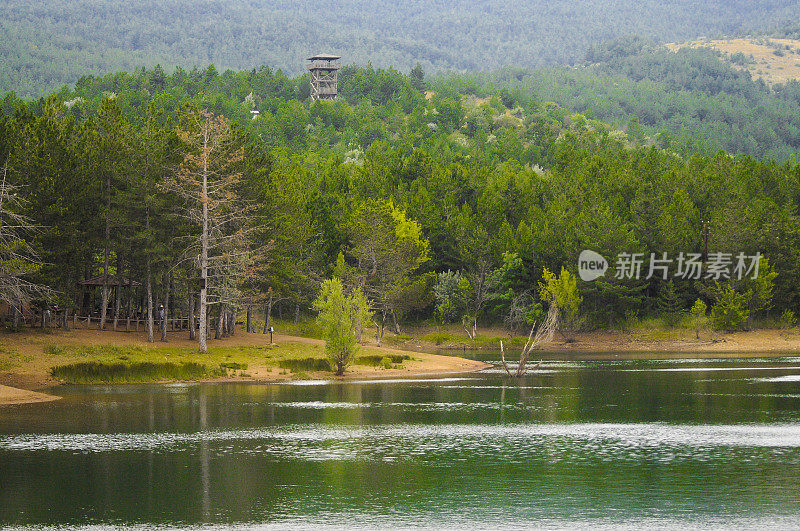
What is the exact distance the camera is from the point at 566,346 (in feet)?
353

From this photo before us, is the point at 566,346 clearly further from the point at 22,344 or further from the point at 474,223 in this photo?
the point at 22,344

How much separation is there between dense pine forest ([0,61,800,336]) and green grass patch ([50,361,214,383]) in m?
5.87

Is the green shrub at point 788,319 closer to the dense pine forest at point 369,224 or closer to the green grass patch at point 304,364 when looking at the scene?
the dense pine forest at point 369,224

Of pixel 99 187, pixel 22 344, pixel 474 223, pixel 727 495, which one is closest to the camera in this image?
pixel 727 495

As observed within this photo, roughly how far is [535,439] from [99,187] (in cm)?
5048

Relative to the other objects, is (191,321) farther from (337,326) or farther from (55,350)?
(337,326)

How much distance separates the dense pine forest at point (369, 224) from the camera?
236 feet

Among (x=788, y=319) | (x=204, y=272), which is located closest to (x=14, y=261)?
(x=204, y=272)

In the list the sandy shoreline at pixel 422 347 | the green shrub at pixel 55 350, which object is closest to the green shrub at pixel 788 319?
the sandy shoreline at pixel 422 347

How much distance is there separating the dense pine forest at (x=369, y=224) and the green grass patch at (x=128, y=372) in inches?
231

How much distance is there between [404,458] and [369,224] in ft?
229

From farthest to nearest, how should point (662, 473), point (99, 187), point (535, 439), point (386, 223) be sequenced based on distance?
point (386, 223) → point (99, 187) → point (535, 439) → point (662, 473)

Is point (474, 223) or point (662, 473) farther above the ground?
point (474, 223)

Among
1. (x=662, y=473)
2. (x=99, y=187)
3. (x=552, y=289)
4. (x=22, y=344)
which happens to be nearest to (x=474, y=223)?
(x=552, y=289)
